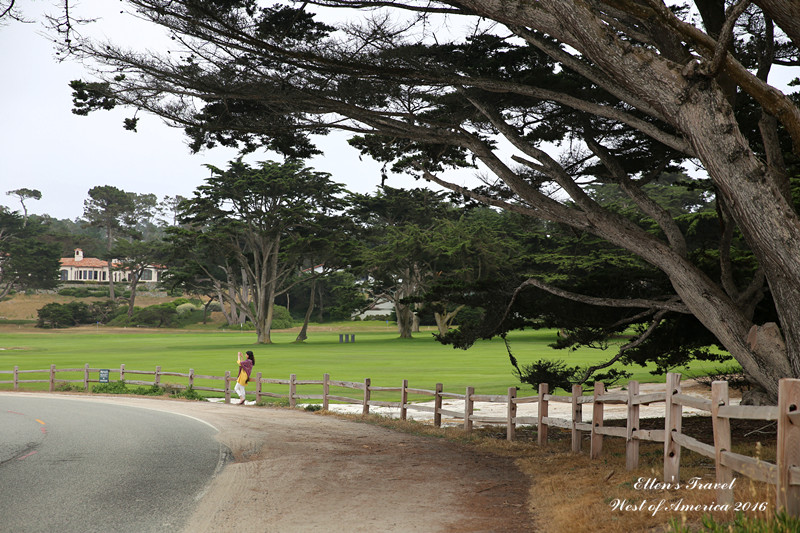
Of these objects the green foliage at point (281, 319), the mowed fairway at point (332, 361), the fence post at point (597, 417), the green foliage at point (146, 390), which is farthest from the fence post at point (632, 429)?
the green foliage at point (281, 319)

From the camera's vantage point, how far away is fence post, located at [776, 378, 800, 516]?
4.84 metres

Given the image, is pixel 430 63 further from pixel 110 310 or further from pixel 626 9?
pixel 110 310

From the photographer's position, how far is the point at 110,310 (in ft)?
292

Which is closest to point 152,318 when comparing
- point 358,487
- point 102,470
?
point 102,470

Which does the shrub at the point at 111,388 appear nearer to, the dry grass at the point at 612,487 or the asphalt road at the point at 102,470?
the asphalt road at the point at 102,470

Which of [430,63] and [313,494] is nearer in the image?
[313,494]

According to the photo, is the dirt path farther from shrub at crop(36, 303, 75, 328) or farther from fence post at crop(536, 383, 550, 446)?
shrub at crop(36, 303, 75, 328)

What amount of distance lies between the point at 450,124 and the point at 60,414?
39.9 feet

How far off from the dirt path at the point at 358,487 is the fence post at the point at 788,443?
2.57 metres

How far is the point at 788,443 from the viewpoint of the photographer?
4.91m

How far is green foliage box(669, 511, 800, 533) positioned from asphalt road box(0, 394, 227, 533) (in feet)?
15.1

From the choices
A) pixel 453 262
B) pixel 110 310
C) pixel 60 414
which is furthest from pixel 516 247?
pixel 110 310

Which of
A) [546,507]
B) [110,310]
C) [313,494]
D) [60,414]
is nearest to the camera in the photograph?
[546,507]

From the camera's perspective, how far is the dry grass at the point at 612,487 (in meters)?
5.99
